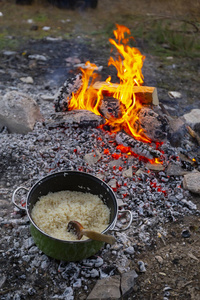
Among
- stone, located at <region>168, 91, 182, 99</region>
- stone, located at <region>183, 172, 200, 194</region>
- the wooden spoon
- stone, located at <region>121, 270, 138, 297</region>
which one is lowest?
stone, located at <region>121, 270, 138, 297</region>

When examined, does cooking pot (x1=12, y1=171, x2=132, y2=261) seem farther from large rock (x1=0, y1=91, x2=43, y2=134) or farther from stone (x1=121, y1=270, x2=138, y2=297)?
large rock (x1=0, y1=91, x2=43, y2=134)

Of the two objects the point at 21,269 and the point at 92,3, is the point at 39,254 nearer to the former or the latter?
the point at 21,269

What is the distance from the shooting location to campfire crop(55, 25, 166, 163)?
452 cm

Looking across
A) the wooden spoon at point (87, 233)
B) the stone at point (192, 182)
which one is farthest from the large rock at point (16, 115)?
the stone at point (192, 182)

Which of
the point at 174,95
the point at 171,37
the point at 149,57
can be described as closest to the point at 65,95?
the point at 174,95

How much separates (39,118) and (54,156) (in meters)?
0.95

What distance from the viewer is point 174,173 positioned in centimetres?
409

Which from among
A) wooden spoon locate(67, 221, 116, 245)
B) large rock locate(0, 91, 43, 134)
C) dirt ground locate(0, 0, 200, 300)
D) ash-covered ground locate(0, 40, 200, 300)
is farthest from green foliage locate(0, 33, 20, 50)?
wooden spoon locate(67, 221, 116, 245)

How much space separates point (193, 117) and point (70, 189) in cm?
296

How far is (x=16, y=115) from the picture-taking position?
4535mm

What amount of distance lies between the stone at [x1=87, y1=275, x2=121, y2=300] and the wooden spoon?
505mm

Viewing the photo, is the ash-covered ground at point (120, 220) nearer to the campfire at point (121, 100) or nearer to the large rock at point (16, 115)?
the large rock at point (16, 115)

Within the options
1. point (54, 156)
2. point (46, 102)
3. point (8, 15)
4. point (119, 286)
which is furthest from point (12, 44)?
point (119, 286)

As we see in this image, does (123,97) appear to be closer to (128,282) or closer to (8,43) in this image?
(128,282)
